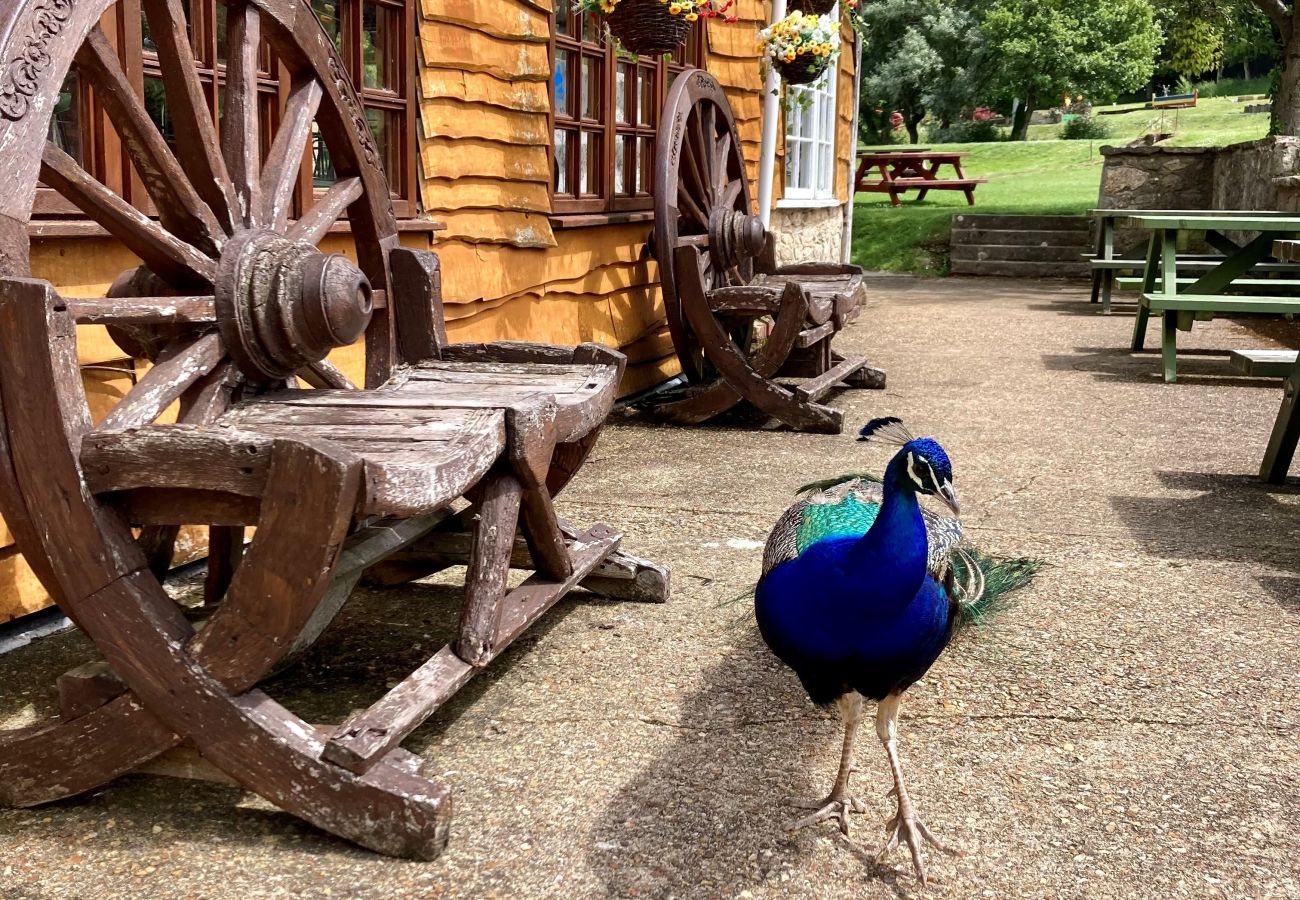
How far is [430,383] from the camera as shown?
3363mm

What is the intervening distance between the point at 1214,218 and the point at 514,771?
706cm

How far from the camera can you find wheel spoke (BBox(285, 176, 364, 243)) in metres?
3.12

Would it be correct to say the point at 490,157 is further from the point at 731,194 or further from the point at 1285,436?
the point at 1285,436

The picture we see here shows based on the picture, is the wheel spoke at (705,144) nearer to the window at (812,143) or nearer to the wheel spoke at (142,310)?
the window at (812,143)

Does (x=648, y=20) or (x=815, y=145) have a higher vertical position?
(x=648, y=20)

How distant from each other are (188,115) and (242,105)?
0.63 ft

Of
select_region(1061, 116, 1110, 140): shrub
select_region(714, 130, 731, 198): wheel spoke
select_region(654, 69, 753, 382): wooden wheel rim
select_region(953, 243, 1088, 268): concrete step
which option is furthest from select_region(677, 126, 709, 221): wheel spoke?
select_region(1061, 116, 1110, 140): shrub

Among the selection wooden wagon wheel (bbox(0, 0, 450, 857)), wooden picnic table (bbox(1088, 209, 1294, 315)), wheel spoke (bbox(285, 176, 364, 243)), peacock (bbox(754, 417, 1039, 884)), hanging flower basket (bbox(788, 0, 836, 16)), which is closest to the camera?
wooden wagon wheel (bbox(0, 0, 450, 857))

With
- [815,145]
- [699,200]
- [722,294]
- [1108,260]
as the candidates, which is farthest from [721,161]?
[1108,260]

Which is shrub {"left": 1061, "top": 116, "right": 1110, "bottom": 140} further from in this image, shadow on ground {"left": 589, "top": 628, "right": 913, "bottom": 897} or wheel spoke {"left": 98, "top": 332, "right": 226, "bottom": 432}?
wheel spoke {"left": 98, "top": 332, "right": 226, "bottom": 432}

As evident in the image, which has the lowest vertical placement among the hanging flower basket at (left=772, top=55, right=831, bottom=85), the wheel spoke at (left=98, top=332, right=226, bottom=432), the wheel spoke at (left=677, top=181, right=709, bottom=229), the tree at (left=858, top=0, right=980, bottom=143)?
the wheel spoke at (left=98, top=332, right=226, bottom=432)

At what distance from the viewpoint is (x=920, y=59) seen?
35312 mm

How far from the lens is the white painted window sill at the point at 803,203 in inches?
392

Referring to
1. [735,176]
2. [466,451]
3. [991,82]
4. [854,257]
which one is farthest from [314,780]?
[991,82]
